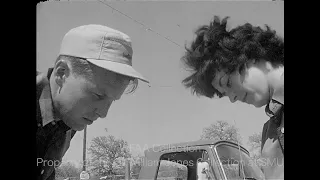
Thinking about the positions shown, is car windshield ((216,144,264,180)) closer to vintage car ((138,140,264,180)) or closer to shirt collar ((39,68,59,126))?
vintage car ((138,140,264,180))

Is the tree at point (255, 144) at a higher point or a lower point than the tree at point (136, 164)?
higher

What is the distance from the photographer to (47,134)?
1.08 m

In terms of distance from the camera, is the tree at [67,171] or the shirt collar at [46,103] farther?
the tree at [67,171]

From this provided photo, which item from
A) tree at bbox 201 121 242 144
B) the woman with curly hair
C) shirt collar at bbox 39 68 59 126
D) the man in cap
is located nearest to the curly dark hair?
the woman with curly hair

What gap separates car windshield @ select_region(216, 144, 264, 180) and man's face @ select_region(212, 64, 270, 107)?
17 cm

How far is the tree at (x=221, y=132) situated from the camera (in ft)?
3.89

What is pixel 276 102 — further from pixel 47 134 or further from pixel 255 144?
pixel 47 134

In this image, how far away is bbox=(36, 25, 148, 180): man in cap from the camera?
1001mm

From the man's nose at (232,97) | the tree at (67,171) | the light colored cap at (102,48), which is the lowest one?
the tree at (67,171)

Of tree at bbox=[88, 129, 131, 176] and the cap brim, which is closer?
the cap brim

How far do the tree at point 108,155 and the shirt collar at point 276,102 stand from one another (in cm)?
47

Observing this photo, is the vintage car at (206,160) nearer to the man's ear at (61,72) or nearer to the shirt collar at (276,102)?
the shirt collar at (276,102)

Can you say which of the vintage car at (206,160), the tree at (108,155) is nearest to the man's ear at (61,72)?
the tree at (108,155)
